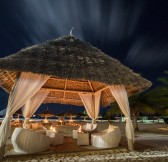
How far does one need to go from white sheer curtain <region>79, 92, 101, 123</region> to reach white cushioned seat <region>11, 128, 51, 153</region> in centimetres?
377

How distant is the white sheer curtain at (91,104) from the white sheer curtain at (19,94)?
3429 millimetres

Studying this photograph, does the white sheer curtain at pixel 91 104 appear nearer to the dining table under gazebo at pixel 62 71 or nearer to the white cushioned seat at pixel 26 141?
the dining table under gazebo at pixel 62 71

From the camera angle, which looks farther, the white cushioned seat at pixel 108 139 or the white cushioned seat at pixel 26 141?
the white cushioned seat at pixel 108 139

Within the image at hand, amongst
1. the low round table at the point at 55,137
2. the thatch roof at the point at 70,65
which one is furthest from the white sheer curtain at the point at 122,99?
the low round table at the point at 55,137

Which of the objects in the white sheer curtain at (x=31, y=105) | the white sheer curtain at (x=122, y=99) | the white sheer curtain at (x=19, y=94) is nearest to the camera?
the white sheer curtain at (x=19, y=94)

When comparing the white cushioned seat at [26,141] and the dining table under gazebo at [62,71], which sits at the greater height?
the dining table under gazebo at [62,71]

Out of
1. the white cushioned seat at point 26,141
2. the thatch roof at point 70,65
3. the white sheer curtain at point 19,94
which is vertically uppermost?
the thatch roof at point 70,65

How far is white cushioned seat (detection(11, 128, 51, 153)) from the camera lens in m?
4.93

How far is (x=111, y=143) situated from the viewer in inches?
233

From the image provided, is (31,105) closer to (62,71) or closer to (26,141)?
(62,71)

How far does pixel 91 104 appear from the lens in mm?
8781

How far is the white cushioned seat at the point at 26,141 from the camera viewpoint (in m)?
4.93

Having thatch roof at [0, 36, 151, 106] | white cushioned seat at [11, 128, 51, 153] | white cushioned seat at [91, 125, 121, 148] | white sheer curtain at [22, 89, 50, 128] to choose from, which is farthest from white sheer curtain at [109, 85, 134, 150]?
white sheer curtain at [22, 89, 50, 128]

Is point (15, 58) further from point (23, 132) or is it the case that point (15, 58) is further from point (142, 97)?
point (142, 97)
